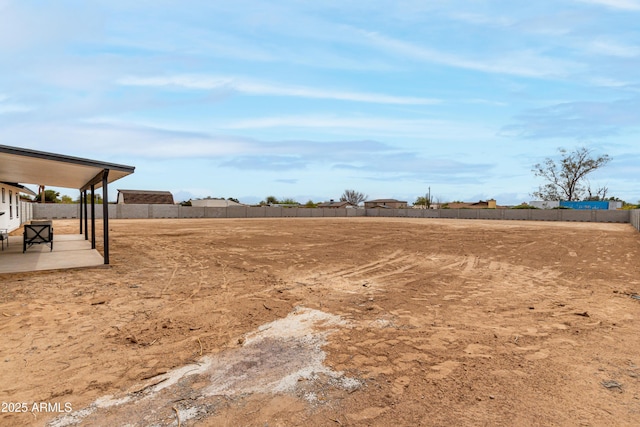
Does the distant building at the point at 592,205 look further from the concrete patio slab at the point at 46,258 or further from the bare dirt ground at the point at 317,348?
the concrete patio slab at the point at 46,258

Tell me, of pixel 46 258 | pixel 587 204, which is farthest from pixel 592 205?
pixel 46 258

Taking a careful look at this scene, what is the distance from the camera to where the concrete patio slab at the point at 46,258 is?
27.5 ft

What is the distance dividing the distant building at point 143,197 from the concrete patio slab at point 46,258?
43.2 m

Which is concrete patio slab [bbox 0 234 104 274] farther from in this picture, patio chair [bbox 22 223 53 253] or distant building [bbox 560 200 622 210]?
distant building [bbox 560 200 622 210]

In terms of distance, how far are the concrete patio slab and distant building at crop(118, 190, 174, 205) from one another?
43.2 meters

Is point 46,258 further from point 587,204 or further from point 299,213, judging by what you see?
point 587,204

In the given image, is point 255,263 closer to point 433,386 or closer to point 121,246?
point 121,246

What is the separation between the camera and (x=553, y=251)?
41.7 ft

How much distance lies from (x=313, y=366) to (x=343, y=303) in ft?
7.92

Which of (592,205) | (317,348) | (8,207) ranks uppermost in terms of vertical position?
(592,205)

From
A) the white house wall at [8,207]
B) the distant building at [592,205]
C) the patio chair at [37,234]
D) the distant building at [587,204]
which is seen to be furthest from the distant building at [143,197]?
the distant building at [592,205]

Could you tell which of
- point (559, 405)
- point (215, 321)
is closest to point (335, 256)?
point (215, 321)

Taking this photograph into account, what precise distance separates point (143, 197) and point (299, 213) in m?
25.5

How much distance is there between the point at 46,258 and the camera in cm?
966
